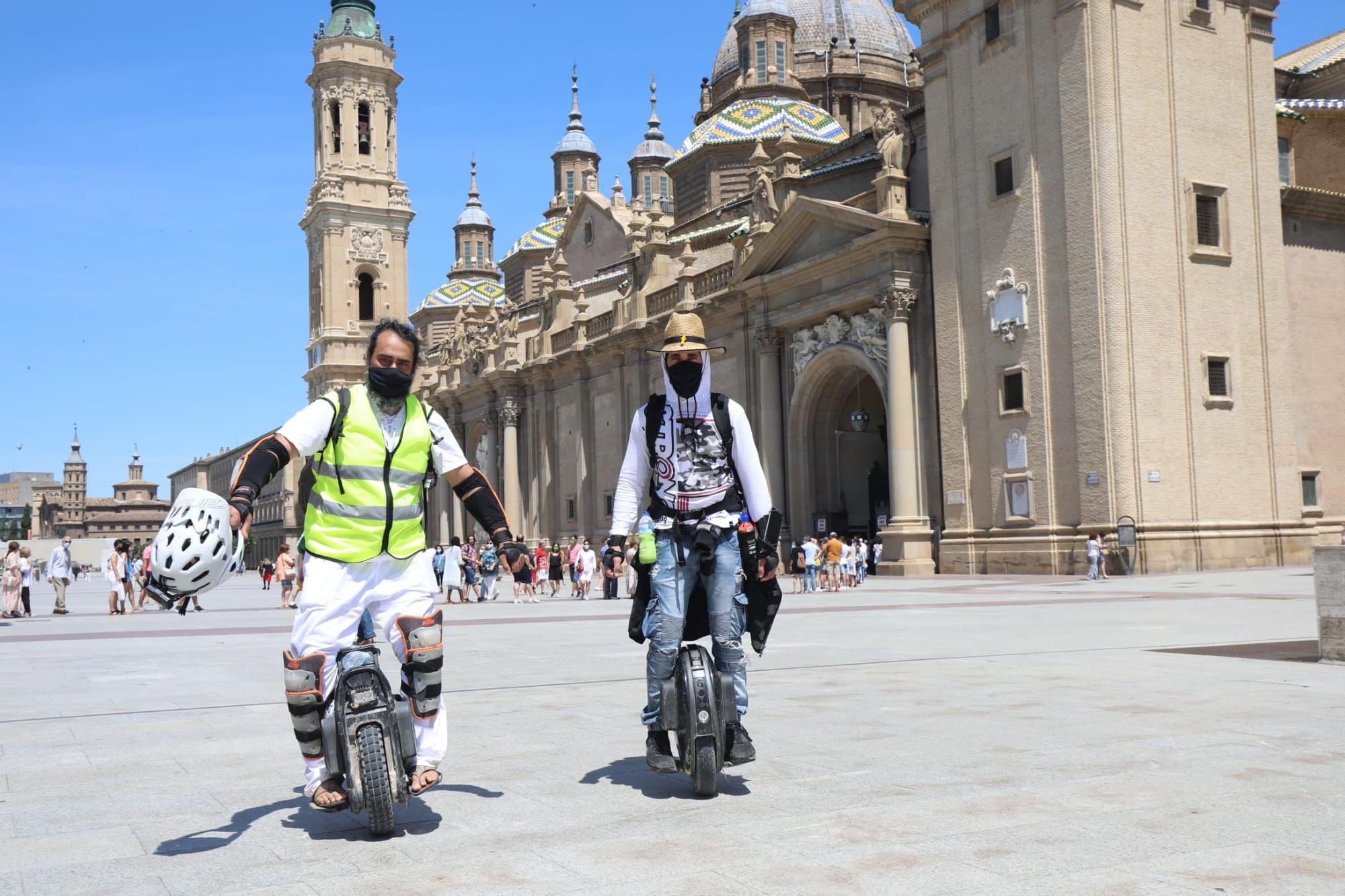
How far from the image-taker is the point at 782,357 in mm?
36281

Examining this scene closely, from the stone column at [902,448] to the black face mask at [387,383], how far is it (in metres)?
26.2

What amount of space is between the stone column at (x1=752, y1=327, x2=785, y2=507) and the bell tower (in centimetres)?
4713

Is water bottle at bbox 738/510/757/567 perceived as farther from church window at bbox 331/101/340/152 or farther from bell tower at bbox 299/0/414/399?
church window at bbox 331/101/340/152

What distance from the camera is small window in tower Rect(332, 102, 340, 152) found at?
80.1m

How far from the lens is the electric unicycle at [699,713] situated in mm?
5281

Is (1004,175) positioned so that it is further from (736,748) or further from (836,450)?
(736,748)

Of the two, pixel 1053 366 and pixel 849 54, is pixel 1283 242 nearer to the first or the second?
pixel 1053 366

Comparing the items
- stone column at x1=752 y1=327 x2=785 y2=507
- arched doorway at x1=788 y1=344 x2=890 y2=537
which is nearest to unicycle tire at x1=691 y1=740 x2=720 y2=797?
arched doorway at x1=788 y1=344 x2=890 y2=537

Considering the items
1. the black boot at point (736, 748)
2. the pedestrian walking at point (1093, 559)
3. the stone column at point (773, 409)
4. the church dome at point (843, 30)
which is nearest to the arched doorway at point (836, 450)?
the stone column at point (773, 409)

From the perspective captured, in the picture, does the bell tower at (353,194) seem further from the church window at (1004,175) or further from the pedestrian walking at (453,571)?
the church window at (1004,175)

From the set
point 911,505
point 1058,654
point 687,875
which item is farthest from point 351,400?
point 911,505

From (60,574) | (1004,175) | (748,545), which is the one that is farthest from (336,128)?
(748,545)

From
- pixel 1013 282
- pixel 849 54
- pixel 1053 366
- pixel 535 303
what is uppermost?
pixel 849 54

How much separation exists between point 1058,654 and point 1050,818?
6.22 m
